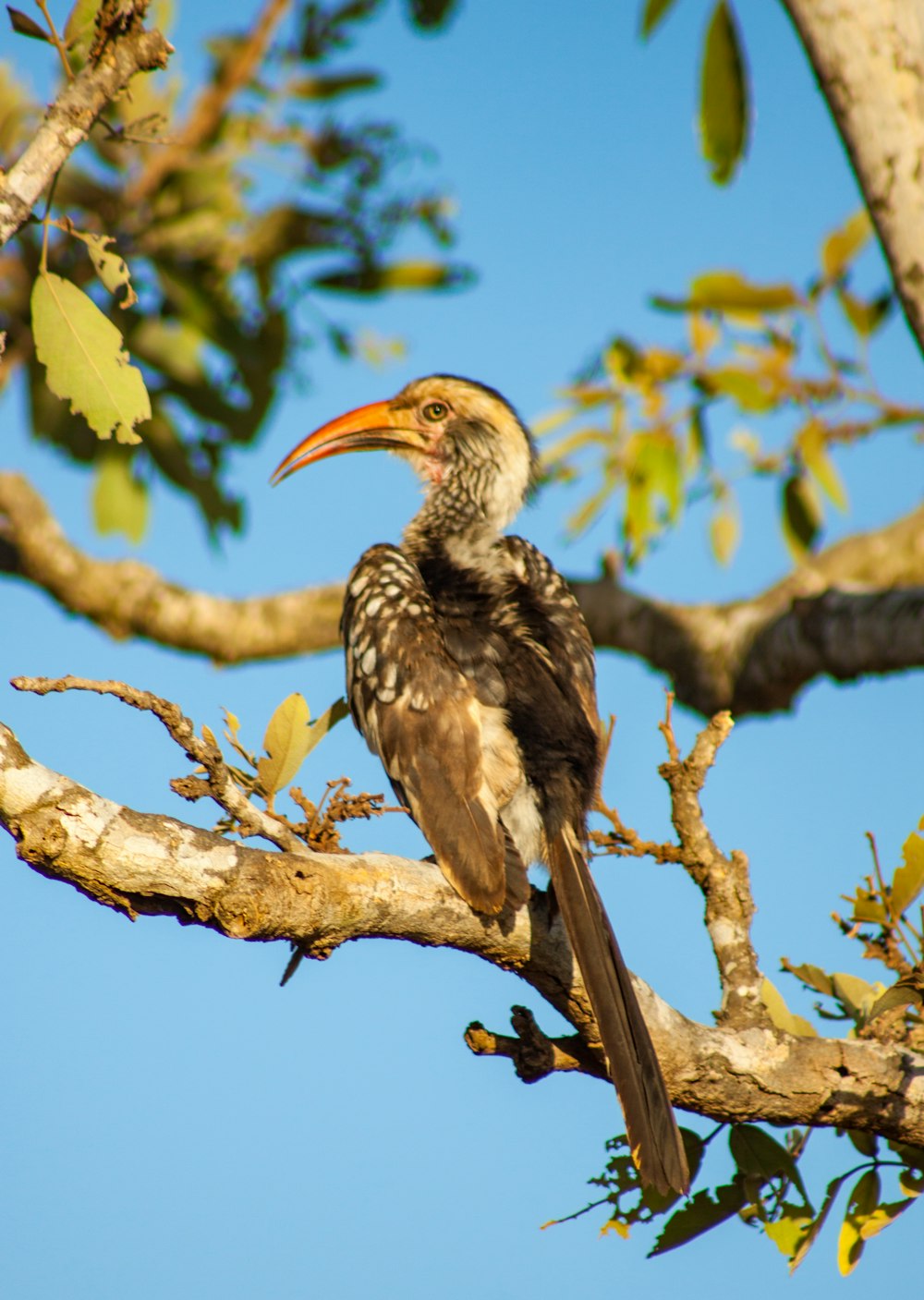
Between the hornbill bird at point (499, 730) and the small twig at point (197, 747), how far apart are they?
37 centimetres

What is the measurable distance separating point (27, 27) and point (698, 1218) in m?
2.45

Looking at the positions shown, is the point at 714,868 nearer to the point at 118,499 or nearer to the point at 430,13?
the point at 118,499

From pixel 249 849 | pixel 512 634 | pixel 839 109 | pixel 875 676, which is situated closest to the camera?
pixel 249 849

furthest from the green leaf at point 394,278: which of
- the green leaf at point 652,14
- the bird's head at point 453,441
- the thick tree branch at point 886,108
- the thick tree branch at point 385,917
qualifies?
the thick tree branch at point 385,917

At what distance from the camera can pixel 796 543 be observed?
4672 millimetres

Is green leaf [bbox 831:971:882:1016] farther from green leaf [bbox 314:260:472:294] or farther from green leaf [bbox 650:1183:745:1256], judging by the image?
green leaf [bbox 314:260:472:294]

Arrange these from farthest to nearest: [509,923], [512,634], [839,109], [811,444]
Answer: [811,444] < [512,634] < [839,109] < [509,923]

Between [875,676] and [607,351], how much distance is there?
1.37m

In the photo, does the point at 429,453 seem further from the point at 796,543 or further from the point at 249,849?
the point at 249,849

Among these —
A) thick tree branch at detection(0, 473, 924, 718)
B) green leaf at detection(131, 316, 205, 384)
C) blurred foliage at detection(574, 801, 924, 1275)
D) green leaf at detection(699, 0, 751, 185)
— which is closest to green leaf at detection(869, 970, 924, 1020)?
blurred foliage at detection(574, 801, 924, 1275)

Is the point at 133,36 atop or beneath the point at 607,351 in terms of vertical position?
beneath

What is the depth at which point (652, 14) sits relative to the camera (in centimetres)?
346

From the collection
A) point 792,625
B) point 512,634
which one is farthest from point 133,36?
point 792,625

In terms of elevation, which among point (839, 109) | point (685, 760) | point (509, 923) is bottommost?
point (509, 923)
